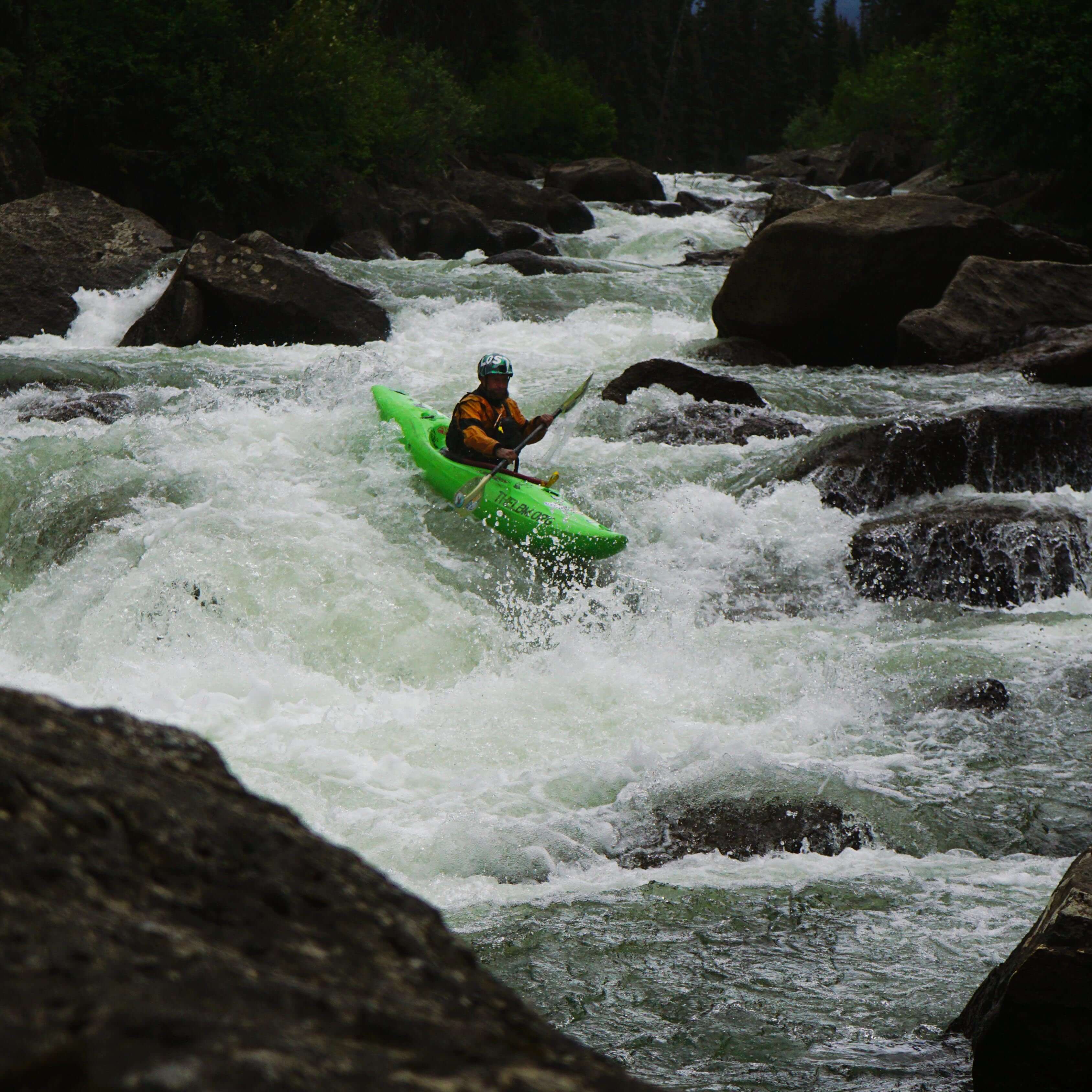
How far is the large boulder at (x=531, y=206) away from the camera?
21625 mm

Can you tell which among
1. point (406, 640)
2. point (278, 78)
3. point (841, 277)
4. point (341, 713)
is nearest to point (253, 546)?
point (406, 640)

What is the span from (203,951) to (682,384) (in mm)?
8795

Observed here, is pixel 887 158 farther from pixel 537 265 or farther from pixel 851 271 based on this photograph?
pixel 851 271

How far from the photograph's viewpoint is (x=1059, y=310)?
1056 centimetres

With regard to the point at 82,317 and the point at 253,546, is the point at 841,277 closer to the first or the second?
the point at 253,546

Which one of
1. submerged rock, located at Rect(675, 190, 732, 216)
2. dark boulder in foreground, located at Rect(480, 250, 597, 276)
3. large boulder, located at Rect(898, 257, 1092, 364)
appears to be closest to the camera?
large boulder, located at Rect(898, 257, 1092, 364)

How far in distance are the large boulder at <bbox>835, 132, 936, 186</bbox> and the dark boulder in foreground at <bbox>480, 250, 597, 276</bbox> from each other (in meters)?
17.3

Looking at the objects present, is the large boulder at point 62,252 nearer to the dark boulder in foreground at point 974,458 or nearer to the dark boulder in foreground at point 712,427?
the dark boulder in foreground at point 712,427

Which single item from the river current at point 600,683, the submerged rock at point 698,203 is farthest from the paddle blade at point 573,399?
the submerged rock at point 698,203

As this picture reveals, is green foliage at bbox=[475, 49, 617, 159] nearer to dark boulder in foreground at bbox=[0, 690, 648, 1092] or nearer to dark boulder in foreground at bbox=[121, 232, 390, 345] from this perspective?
dark boulder in foreground at bbox=[121, 232, 390, 345]

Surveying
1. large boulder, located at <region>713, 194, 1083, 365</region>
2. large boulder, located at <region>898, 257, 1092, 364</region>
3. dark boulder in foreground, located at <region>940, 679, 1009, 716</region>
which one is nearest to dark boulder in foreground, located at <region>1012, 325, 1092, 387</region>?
large boulder, located at <region>898, 257, 1092, 364</region>

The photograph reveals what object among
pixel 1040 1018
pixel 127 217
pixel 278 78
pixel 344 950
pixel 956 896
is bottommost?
pixel 956 896

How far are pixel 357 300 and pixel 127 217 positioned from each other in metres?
3.90

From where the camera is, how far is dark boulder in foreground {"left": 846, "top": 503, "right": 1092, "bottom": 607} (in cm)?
671
